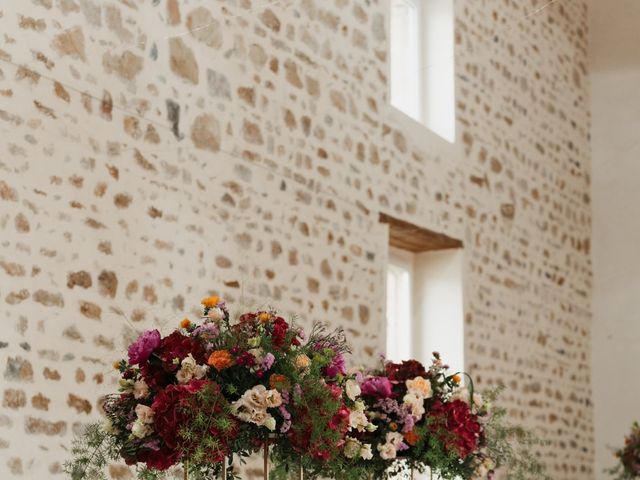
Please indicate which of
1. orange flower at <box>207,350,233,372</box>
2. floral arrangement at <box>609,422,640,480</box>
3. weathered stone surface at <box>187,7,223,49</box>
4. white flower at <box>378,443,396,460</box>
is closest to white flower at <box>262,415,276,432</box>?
orange flower at <box>207,350,233,372</box>

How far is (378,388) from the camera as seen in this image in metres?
4.61

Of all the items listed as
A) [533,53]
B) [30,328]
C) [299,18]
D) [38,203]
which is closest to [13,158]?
[38,203]

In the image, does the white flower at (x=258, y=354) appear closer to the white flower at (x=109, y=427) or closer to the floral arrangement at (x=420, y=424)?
the white flower at (x=109, y=427)

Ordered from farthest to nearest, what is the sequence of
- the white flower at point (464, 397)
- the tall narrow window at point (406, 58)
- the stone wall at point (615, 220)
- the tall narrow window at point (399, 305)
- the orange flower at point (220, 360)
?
the tall narrow window at point (406, 58)
the tall narrow window at point (399, 305)
the stone wall at point (615, 220)
the white flower at point (464, 397)
the orange flower at point (220, 360)

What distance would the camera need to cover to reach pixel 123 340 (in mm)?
4602

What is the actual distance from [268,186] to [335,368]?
1865mm

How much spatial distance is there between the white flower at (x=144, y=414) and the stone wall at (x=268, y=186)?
79 centimetres

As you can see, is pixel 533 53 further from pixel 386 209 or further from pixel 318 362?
pixel 318 362

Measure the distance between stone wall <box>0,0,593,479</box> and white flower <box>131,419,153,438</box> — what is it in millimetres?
782

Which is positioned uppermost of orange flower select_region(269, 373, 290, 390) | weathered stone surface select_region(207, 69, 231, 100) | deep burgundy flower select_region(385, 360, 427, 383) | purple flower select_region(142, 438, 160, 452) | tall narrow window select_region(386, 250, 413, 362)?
weathered stone surface select_region(207, 69, 231, 100)

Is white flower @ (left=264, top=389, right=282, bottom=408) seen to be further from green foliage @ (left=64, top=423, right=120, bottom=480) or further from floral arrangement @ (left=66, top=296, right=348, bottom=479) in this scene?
green foliage @ (left=64, top=423, right=120, bottom=480)

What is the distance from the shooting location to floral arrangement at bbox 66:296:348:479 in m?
3.48

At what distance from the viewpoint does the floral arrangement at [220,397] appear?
3.48 metres

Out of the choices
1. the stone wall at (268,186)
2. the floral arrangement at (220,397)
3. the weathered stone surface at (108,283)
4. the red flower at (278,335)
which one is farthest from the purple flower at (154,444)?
the weathered stone surface at (108,283)
